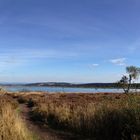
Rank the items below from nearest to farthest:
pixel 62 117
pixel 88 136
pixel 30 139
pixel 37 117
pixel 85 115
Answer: pixel 30 139 → pixel 88 136 → pixel 85 115 → pixel 62 117 → pixel 37 117

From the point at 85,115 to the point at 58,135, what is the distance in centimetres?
161

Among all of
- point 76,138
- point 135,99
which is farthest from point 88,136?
point 135,99

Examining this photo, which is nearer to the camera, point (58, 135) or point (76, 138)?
point (76, 138)

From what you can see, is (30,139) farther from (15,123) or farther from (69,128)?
(69,128)

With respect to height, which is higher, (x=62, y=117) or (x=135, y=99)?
(x=135, y=99)

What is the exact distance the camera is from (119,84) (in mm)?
52031

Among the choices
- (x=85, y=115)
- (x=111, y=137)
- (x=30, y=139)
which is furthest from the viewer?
(x=85, y=115)

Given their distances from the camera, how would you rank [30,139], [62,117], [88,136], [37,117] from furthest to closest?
1. [37,117]
2. [62,117]
3. [88,136]
4. [30,139]

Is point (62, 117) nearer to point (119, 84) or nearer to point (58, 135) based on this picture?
point (58, 135)

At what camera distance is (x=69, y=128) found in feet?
44.4

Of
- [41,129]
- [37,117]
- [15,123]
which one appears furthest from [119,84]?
[15,123]

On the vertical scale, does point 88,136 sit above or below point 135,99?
below

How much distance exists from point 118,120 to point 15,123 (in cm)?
374

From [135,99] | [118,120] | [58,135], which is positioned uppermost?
[135,99]
